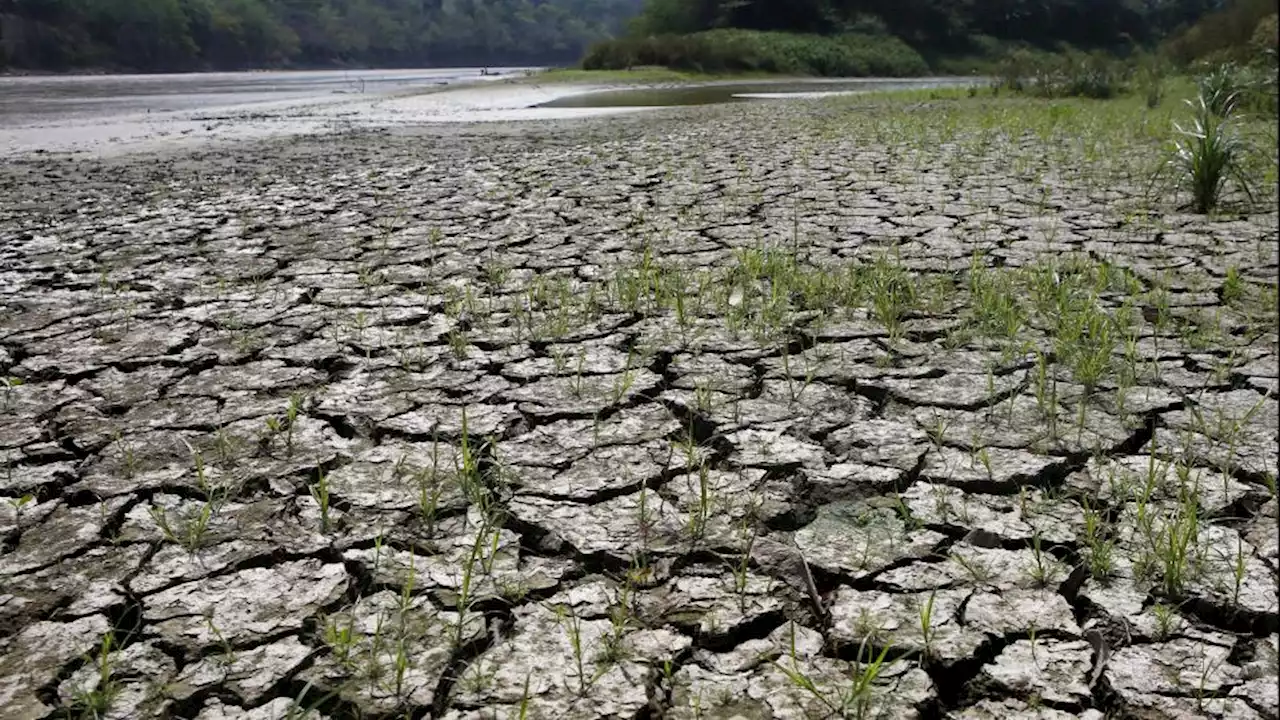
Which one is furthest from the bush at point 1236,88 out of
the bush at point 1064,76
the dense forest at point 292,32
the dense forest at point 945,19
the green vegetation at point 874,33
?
the dense forest at point 292,32

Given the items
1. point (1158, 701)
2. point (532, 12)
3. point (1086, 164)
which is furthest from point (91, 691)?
point (532, 12)

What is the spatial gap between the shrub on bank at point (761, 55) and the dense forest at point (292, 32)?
20.0m

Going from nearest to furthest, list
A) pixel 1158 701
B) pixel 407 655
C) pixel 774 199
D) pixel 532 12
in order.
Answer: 1. pixel 1158 701
2. pixel 407 655
3. pixel 774 199
4. pixel 532 12

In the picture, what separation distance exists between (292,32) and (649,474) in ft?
235

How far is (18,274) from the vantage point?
441cm

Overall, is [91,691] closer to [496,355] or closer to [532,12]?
[496,355]

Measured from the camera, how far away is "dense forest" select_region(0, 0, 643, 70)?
129 ft

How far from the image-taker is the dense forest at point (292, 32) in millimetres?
39438

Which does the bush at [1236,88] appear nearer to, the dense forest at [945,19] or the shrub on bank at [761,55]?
the shrub on bank at [761,55]

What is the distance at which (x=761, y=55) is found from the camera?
34.1 meters

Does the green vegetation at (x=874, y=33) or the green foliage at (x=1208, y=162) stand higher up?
the green vegetation at (x=874, y=33)

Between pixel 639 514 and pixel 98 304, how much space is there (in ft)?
8.90

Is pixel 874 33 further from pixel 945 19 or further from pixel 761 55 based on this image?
pixel 761 55

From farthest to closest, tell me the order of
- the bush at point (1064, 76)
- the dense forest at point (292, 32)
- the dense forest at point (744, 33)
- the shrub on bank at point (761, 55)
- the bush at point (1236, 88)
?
the dense forest at point (292, 32) < the dense forest at point (744, 33) < the shrub on bank at point (761, 55) < the bush at point (1064, 76) < the bush at point (1236, 88)
